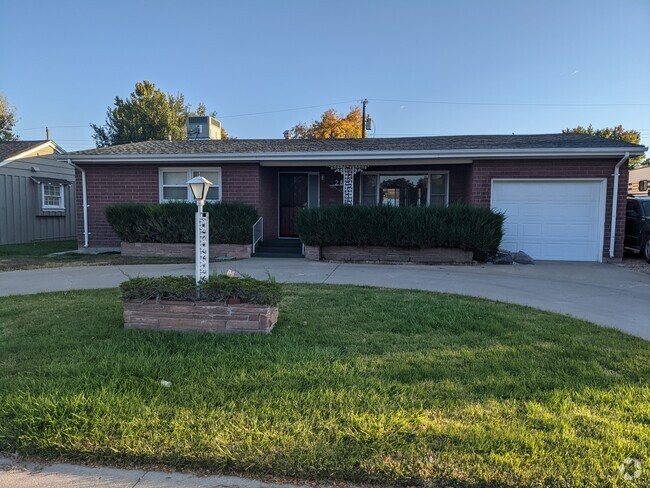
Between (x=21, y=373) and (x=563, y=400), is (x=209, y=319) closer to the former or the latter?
(x=21, y=373)

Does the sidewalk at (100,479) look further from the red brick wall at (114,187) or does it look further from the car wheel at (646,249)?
the car wheel at (646,249)

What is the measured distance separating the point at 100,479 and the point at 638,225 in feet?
44.9

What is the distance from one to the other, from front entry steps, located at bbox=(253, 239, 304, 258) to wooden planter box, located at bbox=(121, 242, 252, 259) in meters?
0.50

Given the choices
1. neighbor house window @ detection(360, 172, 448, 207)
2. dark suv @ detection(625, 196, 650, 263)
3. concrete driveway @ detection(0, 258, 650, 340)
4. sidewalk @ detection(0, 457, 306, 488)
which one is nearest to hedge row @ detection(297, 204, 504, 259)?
concrete driveway @ detection(0, 258, 650, 340)

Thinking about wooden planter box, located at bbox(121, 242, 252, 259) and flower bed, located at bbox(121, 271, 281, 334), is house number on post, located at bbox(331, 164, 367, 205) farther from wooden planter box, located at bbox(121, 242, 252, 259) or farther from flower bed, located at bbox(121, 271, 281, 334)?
flower bed, located at bbox(121, 271, 281, 334)

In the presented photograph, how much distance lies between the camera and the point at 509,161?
39.8 ft

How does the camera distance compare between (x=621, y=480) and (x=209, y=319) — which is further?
(x=209, y=319)

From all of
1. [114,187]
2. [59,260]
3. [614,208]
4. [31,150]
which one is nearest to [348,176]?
[614,208]

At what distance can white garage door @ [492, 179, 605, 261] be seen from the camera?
11.9m

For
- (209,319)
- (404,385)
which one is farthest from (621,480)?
(209,319)

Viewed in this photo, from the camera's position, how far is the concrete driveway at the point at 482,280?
6430 mm

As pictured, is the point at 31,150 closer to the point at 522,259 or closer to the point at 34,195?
the point at 34,195

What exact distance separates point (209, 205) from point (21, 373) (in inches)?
337

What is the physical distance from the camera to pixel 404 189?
48.2 feet
